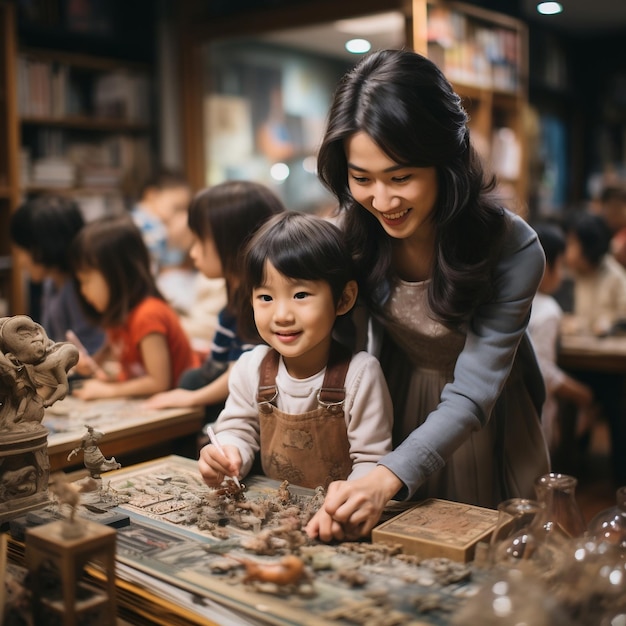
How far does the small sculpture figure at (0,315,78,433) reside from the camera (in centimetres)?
147

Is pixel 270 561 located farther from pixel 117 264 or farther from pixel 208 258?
pixel 117 264

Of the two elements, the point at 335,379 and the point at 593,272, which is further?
the point at 593,272

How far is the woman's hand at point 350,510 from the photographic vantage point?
1.28m

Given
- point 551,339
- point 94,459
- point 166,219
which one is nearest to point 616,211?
point 551,339

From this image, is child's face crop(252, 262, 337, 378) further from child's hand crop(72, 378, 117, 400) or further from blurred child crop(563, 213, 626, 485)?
blurred child crop(563, 213, 626, 485)

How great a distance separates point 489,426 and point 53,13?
14.5ft

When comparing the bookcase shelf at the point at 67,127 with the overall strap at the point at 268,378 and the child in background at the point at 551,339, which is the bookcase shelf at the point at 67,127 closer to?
the child in background at the point at 551,339

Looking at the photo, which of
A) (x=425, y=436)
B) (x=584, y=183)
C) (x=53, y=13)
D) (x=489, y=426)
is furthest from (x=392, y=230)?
(x=584, y=183)

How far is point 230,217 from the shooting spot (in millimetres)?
2184

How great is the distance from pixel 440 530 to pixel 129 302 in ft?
5.15

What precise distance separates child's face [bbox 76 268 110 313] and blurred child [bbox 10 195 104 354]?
1.90 ft

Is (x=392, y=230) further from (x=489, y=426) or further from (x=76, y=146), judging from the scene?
(x=76, y=146)

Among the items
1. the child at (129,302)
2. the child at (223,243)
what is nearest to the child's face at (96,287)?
the child at (129,302)

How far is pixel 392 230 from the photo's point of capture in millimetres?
1516
